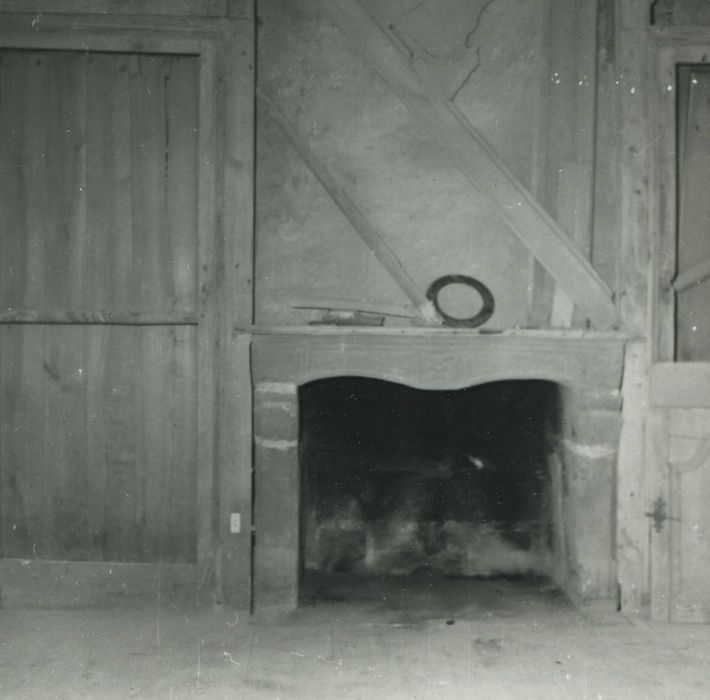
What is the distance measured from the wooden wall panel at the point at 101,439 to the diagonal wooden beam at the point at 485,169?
172 cm

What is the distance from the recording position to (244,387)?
4.03 metres

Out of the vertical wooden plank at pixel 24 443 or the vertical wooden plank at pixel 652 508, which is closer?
the vertical wooden plank at pixel 652 508

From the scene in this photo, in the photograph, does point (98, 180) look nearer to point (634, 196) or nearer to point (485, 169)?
point (485, 169)

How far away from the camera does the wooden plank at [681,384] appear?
396 cm

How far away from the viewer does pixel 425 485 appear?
4520 millimetres

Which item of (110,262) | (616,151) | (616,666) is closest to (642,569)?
(616,666)

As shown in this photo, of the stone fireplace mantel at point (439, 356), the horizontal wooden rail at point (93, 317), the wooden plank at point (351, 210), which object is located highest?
the wooden plank at point (351, 210)

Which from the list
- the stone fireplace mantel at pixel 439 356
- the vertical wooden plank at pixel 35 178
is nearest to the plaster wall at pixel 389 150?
the stone fireplace mantel at pixel 439 356

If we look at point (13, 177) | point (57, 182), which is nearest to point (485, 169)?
point (57, 182)

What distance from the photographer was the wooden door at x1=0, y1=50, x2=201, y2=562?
4.04 m

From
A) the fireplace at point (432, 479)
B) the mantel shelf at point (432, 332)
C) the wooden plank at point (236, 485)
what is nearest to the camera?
the mantel shelf at point (432, 332)

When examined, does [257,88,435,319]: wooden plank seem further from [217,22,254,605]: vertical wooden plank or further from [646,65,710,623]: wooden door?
[646,65,710,623]: wooden door

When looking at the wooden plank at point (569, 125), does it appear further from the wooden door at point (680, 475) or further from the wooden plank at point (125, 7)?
the wooden plank at point (125, 7)

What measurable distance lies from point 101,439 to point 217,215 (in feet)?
4.47
